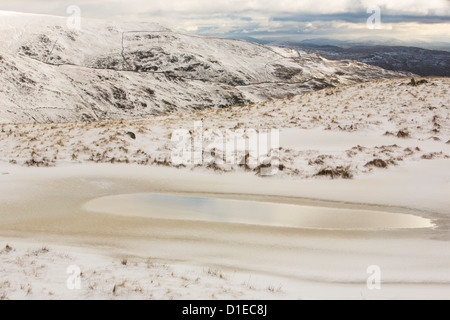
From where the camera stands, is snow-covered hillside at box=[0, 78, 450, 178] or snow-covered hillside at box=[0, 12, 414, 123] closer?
snow-covered hillside at box=[0, 78, 450, 178]

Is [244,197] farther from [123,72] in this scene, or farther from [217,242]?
[123,72]

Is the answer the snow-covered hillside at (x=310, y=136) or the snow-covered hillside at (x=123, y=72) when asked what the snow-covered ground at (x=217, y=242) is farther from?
the snow-covered hillside at (x=123, y=72)

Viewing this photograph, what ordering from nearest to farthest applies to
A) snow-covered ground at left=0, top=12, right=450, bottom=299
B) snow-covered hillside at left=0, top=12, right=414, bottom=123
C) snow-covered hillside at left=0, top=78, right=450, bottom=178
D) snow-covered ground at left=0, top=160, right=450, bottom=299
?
snow-covered ground at left=0, top=160, right=450, bottom=299 → snow-covered ground at left=0, top=12, right=450, bottom=299 → snow-covered hillside at left=0, top=78, right=450, bottom=178 → snow-covered hillside at left=0, top=12, right=414, bottom=123

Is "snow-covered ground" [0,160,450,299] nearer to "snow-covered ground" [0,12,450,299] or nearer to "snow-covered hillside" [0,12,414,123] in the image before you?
"snow-covered ground" [0,12,450,299]

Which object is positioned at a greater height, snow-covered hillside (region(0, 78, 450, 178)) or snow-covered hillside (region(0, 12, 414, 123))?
snow-covered hillside (region(0, 12, 414, 123))

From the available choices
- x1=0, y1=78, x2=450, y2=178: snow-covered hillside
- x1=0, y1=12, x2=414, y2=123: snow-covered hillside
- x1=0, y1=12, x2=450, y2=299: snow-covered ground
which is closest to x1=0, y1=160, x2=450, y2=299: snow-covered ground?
x1=0, y1=12, x2=450, y2=299: snow-covered ground

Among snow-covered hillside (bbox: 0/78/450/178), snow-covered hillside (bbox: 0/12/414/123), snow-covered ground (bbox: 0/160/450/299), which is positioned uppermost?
snow-covered hillside (bbox: 0/12/414/123)

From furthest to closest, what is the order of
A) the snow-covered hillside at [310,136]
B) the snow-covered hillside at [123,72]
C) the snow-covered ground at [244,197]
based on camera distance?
the snow-covered hillside at [123,72] → the snow-covered hillside at [310,136] → the snow-covered ground at [244,197]

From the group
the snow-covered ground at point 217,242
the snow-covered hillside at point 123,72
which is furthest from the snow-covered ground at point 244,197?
the snow-covered hillside at point 123,72
